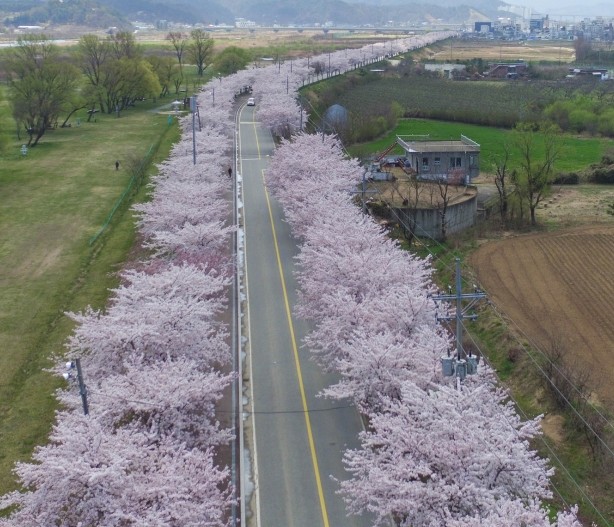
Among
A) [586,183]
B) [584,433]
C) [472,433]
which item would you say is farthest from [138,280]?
[586,183]

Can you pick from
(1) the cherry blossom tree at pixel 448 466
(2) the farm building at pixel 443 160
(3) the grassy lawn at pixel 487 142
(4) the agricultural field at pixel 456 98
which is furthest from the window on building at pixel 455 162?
(1) the cherry blossom tree at pixel 448 466

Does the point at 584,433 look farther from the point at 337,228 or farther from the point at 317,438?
the point at 337,228

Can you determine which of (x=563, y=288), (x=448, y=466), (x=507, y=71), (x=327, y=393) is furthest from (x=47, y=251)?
(x=507, y=71)

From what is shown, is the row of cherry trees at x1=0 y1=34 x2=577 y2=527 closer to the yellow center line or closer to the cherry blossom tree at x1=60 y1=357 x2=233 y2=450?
the cherry blossom tree at x1=60 y1=357 x2=233 y2=450

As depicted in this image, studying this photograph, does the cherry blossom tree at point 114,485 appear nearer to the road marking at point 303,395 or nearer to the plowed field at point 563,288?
the road marking at point 303,395

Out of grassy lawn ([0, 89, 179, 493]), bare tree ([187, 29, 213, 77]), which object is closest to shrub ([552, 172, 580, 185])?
grassy lawn ([0, 89, 179, 493])

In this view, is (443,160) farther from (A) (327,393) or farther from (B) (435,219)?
(A) (327,393)

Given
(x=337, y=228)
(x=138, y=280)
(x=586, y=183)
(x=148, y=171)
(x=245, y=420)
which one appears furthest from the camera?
(x=148, y=171)
